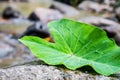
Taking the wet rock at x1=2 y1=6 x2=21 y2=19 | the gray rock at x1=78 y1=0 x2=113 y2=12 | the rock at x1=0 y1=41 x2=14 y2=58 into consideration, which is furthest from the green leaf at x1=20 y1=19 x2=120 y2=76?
the gray rock at x1=78 y1=0 x2=113 y2=12

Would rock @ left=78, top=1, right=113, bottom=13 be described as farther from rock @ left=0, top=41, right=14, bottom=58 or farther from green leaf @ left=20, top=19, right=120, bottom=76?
green leaf @ left=20, top=19, right=120, bottom=76

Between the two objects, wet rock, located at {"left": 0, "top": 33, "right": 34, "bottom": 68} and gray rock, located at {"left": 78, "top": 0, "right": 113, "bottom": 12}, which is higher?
wet rock, located at {"left": 0, "top": 33, "right": 34, "bottom": 68}

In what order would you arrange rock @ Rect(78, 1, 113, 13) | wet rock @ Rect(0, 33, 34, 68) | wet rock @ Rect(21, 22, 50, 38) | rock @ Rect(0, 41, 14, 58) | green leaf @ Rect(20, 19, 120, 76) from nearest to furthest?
green leaf @ Rect(20, 19, 120, 76) → wet rock @ Rect(0, 33, 34, 68) → rock @ Rect(0, 41, 14, 58) → wet rock @ Rect(21, 22, 50, 38) → rock @ Rect(78, 1, 113, 13)

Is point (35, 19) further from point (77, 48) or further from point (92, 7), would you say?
point (77, 48)

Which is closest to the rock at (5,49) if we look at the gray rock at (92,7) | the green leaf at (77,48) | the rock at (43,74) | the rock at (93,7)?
the green leaf at (77,48)

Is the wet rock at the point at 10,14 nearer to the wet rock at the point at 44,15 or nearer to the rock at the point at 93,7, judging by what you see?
the wet rock at the point at 44,15

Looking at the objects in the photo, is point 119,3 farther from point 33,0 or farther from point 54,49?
point 54,49

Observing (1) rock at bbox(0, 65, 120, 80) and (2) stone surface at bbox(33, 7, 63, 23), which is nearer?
(1) rock at bbox(0, 65, 120, 80)

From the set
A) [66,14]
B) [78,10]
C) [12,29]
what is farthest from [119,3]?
[12,29]

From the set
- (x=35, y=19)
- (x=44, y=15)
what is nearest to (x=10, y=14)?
(x=35, y=19)
